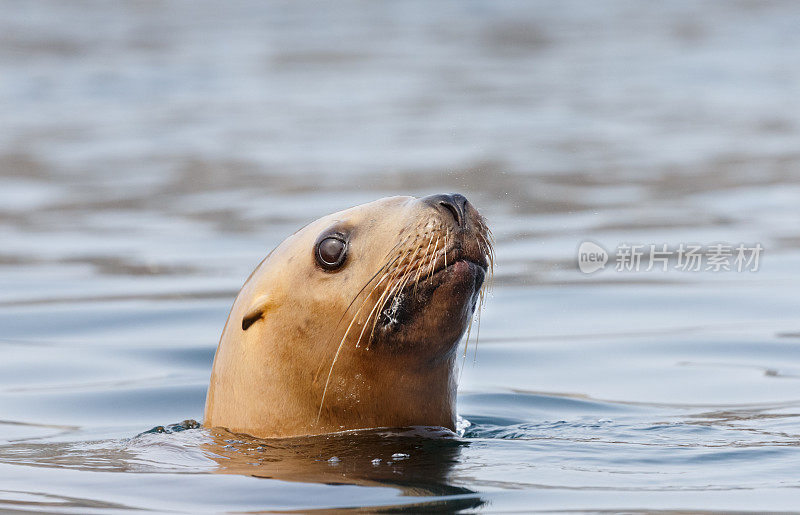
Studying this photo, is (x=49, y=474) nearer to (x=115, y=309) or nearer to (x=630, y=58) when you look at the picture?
(x=115, y=309)

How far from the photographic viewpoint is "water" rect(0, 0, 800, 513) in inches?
193

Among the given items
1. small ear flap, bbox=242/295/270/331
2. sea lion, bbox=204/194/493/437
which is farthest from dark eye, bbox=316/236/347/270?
small ear flap, bbox=242/295/270/331

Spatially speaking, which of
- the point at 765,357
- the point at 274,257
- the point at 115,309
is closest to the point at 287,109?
the point at 115,309

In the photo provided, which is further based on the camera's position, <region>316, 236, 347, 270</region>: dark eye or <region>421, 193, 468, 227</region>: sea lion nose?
<region>316, 236, 347, 270</region>: dark eye

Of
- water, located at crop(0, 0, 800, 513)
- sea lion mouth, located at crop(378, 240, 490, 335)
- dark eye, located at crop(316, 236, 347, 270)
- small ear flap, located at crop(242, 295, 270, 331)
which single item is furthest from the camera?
small ear flap, located at crop(242, 295, 270, 331)

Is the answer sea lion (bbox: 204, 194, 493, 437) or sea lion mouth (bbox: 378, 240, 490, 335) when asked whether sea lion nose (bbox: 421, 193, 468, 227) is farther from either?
sea lion mouth (bbox: 378, 240, 490, 335)

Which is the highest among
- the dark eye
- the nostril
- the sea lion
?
the nostril

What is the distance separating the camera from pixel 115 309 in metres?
9.30

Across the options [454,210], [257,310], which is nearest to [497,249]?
[257,310]

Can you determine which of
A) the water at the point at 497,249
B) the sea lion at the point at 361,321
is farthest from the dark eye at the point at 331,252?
the water at the point at 497,249

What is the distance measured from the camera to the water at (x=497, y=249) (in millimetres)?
4898

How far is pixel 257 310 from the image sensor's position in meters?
5.32

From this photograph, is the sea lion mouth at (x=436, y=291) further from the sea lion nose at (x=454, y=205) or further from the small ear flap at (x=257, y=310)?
the small ear flap at (x=257, y=310)

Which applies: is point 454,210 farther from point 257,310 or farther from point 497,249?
point 497,249
